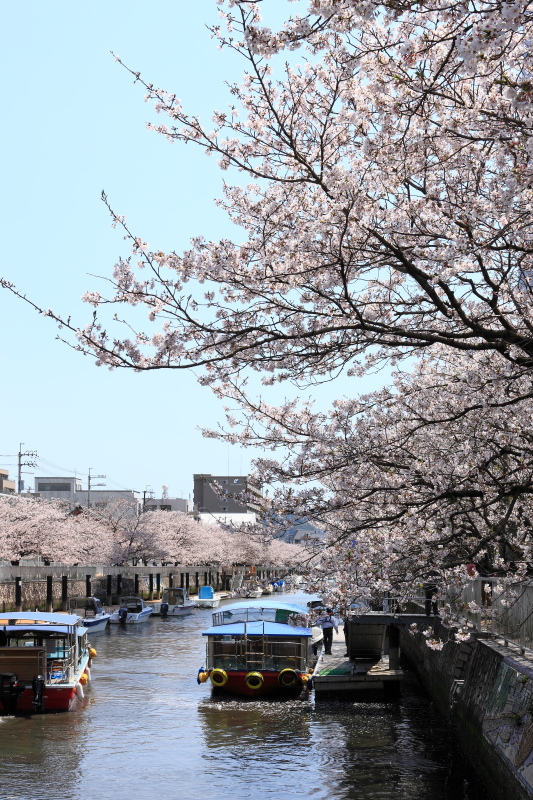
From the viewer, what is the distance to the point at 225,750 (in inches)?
846

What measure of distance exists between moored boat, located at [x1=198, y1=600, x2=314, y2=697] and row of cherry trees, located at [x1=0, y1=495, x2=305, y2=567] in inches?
133

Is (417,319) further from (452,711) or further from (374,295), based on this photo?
(452,711)

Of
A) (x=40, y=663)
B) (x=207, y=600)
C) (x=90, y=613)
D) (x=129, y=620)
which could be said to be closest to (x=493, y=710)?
(x=40, y=663)

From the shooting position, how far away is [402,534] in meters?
15.3

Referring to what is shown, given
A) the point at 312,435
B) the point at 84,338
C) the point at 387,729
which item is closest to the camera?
the point at 84,338

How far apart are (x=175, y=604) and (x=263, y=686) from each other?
43993 mm

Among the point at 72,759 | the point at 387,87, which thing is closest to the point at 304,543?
the point at 72,759

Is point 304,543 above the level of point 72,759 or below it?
above

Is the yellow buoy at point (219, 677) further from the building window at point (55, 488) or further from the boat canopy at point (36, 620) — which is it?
the building window at point (55, 488)

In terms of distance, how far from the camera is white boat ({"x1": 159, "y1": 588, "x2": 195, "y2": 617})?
68500mm

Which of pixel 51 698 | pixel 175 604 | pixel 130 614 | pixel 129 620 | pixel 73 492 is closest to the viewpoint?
pixel 51 698

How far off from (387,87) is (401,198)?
1.65m

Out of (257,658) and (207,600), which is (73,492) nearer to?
(207,600)

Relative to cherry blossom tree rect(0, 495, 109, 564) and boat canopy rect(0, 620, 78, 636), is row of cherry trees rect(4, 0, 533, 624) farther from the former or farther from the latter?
cherry blossom tree rect(0, 495, 109, 564)
